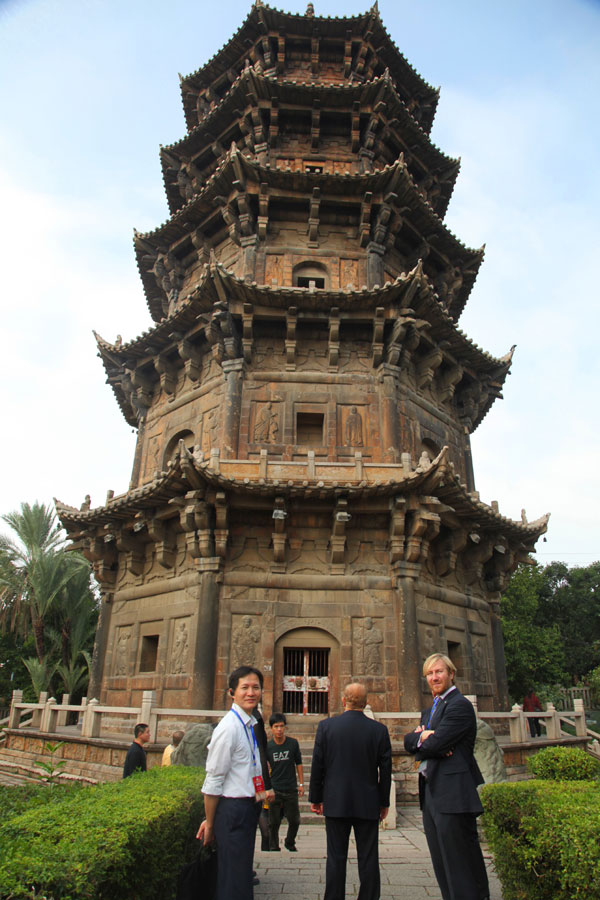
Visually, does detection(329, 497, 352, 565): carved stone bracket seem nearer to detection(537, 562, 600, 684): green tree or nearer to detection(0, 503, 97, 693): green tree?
detection(0, 503, 97, 693): green tree

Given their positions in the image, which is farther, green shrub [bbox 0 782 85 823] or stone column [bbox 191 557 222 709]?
stone column [bbox 191 557 222 709]

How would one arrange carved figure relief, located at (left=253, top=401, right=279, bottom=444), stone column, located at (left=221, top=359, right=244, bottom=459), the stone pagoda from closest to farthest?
1. the stone pagoda
2. stone column, located at (left=221, top=359, right=244, bottom=459)
3. carved figure relief, located at (left=253, top=401, right=279, bottom=444)

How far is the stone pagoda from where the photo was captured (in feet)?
43.8

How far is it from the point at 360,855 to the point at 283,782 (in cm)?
284

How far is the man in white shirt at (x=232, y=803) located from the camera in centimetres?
439

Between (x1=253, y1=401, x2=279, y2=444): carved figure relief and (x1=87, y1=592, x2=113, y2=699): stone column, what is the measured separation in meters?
6.33

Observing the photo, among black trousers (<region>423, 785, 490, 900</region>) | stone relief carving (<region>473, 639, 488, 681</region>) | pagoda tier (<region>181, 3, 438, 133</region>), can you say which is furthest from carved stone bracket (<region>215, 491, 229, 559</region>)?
pagoda tier (<region>181, 3, 438, 133</region>)

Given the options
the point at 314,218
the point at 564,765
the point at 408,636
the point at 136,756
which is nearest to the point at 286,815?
the point at 136,756

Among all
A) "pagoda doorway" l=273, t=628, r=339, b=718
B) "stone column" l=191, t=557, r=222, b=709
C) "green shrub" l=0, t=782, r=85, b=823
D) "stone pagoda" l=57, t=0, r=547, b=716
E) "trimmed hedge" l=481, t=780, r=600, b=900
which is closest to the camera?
"trimmed hedge" l=481, t=780, r=600, b=900

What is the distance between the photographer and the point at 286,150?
64.1ft

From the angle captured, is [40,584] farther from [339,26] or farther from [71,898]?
[71,898]

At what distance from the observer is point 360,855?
199 inches

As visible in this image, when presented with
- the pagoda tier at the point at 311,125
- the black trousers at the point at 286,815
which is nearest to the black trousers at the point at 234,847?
the black trousers at the point at 286,815

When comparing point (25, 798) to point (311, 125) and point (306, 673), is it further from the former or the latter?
point (311, 125)
